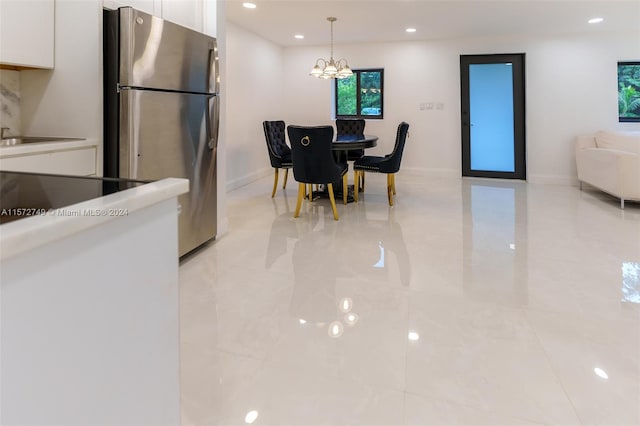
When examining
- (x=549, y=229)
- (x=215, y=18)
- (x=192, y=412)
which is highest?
(x=215, y=18)

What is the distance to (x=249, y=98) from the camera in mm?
6121

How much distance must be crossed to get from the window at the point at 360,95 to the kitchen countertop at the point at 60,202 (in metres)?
6.55

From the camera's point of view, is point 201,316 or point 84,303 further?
point 201,316

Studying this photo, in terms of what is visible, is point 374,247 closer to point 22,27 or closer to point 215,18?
point 215,18

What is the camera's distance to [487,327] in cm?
185

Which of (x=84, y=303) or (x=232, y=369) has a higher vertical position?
(x=84, y=303)

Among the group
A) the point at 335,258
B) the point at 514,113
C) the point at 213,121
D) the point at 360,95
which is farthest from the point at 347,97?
the point at 335,258

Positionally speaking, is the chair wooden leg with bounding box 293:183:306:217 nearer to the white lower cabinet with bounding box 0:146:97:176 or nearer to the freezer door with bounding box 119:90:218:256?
the freezer door with bounding box 119:90:218:256

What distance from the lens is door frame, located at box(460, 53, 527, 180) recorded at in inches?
244

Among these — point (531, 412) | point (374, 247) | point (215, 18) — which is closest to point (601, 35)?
point (374, 247)

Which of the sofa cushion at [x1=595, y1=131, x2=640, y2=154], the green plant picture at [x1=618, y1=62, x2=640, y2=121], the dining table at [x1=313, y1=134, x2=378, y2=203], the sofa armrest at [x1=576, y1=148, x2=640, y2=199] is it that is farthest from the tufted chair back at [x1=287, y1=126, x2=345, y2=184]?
the green plant picture at [x1=618, y1=62, x2=640, y2=121]

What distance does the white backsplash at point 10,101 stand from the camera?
2.14 m

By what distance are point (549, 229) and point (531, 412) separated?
2692 millimetres

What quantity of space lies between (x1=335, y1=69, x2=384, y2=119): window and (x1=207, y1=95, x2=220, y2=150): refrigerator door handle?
4613mm
